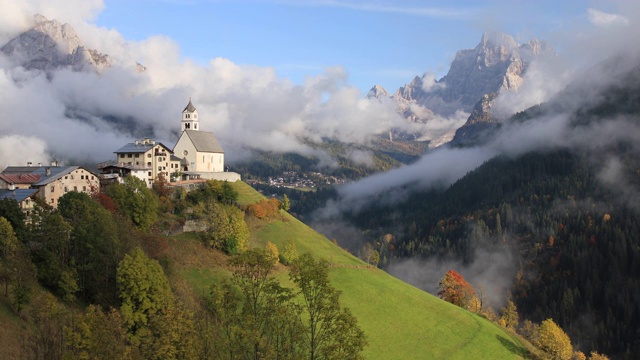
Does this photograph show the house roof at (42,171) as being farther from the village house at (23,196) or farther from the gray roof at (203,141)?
the gray roof at (203,141)

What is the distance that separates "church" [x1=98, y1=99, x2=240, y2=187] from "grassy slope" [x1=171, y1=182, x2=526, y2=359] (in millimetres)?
16576

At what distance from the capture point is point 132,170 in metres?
115

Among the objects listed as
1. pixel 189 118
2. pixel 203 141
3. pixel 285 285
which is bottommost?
pixel 285 285

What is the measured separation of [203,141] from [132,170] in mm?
29962

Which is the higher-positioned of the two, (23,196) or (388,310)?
(23,196)

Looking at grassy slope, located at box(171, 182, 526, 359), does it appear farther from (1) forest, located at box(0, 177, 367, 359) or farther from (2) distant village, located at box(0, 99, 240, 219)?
(2) distant village, located at box(0, 99, 240, 219)

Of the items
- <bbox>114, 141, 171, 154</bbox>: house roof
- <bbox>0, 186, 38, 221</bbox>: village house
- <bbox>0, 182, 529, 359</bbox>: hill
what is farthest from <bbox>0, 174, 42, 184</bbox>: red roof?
<bbox>0, 182, 529, 359</bbox>: hill

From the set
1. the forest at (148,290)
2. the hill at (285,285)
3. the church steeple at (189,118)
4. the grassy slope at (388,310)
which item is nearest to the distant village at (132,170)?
the church steeple at (189,118)

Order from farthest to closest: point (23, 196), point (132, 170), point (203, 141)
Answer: point (203, 141) → point (132, 170) → point (23, 196)

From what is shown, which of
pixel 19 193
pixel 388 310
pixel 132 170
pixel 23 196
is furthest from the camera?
pixel 132 170

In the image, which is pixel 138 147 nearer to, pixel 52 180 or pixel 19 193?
pixel 52 180

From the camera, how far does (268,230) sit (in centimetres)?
12006

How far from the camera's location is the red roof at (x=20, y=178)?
102375 mm

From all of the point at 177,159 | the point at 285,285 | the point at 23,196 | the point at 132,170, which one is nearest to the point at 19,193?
the point at 23,196
